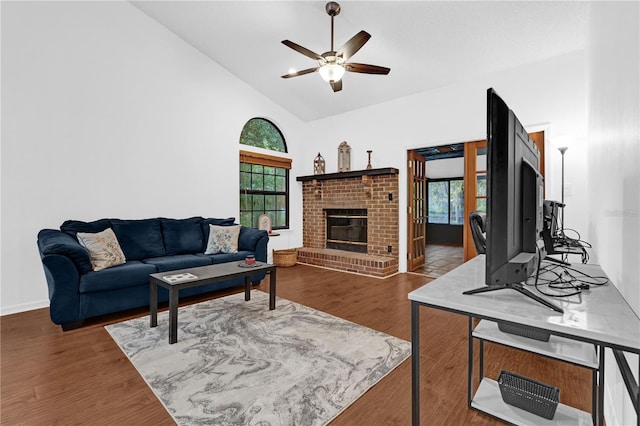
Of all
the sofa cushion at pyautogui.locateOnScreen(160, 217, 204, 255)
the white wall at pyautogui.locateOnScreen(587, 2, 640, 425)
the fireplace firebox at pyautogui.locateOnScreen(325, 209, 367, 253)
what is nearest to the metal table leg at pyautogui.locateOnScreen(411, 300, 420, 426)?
the white wall at pyautogui.locateOnScreen(587, 2, 640, 425)

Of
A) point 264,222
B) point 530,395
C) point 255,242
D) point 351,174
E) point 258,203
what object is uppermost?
point 351,174

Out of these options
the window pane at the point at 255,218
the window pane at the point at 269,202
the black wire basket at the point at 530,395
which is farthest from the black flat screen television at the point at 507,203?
the window pane at the point at 269,202

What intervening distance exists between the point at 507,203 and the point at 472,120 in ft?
12.2

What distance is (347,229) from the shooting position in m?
5.71

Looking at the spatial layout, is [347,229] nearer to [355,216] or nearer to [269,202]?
[355,216]

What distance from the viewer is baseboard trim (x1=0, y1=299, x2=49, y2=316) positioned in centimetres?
303

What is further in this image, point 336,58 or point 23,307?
point 23,307

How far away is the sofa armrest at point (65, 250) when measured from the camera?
2583mm

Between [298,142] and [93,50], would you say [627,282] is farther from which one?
[298,142]

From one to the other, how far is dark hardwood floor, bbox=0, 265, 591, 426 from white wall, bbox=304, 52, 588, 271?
221 centimetres

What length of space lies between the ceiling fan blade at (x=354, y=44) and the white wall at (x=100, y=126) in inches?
104

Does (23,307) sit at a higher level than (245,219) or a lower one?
lower

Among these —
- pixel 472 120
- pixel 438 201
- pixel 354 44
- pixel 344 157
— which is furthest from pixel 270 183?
pixel 438 201

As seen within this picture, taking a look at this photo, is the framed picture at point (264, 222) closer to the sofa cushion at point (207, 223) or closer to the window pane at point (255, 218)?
the window pane at point (255, 218)
